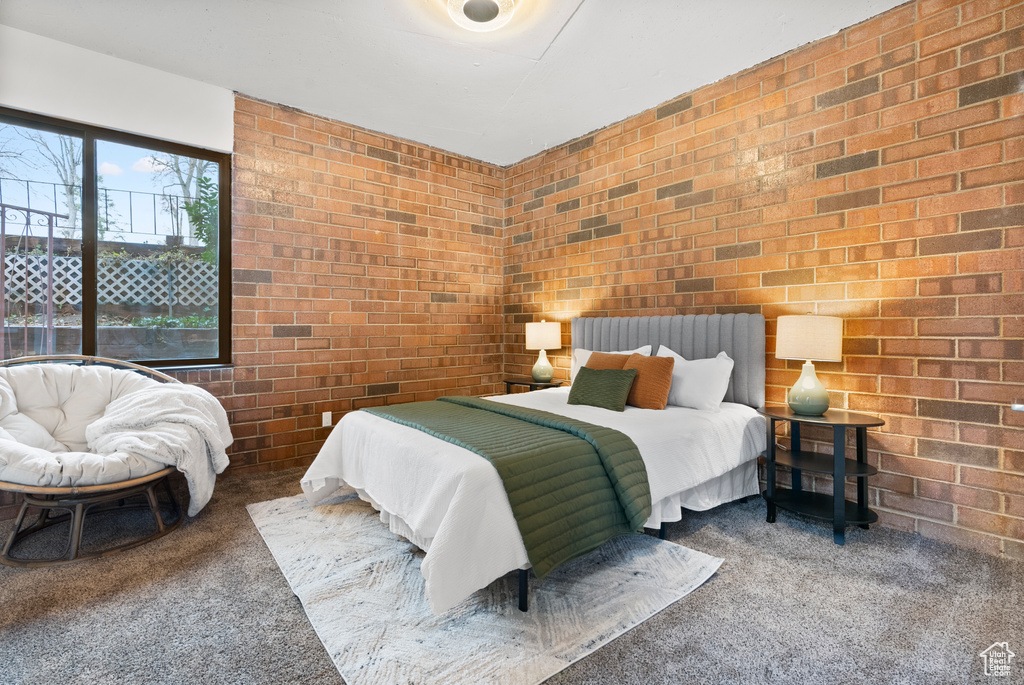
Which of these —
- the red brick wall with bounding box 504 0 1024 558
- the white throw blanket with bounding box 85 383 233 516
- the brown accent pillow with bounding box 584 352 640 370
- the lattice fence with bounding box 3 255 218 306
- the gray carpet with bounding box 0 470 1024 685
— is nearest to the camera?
the gray carpet with bounding box 0 470 1024 685

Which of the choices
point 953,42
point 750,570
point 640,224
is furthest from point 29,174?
point 953,42

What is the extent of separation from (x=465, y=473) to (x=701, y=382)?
6.19 ft

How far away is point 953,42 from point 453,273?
3.81 m

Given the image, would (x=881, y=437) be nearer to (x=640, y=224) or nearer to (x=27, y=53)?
(x=640, y=224)

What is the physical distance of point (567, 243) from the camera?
14.9 ft

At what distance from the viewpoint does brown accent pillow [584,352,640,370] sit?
3348mm

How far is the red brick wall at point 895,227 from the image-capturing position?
7.49 ft

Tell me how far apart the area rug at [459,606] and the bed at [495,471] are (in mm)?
143

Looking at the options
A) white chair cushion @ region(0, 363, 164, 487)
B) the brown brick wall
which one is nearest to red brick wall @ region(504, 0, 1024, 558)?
the brown brick wall

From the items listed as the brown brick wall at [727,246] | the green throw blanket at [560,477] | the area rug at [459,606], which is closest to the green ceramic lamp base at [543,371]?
the brown brick wall at [727,246]

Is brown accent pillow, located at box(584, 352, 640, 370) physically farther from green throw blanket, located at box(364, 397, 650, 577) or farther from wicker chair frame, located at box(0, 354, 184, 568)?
wicker chair frame, located at box(0, 354, 184, 568)

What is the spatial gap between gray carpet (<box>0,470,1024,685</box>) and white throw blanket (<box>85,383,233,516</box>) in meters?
0.35

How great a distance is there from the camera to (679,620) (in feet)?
5.83

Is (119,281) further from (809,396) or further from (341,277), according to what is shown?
(809,396)
